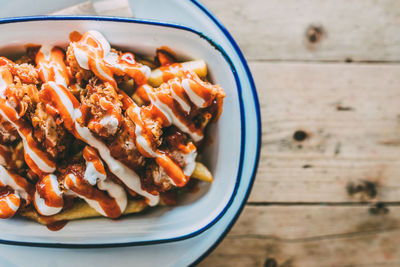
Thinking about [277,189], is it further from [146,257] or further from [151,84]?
[151,84]

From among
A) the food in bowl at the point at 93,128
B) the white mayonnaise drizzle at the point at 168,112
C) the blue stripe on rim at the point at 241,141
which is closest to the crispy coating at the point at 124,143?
the food in bowl at the point at 93,128

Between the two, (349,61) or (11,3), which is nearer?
(11,3)

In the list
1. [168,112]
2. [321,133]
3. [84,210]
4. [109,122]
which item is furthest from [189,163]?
[321,133]

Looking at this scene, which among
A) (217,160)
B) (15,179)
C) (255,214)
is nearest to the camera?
(15,179)

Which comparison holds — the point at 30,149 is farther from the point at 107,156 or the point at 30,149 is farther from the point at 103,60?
the point at 103,60

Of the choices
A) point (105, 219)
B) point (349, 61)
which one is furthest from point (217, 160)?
point (349, 61)

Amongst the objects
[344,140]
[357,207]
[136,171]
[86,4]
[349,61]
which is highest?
[86,4]

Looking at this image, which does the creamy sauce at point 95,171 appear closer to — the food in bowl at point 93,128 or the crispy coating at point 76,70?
the food in bowl at point 93,128
